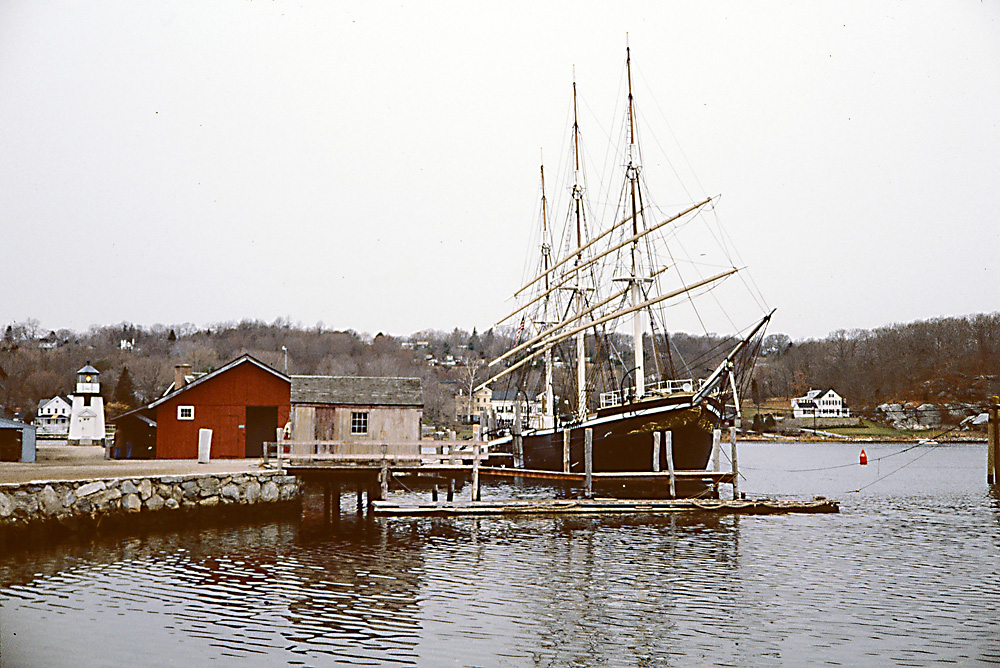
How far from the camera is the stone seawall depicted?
82.1 ft

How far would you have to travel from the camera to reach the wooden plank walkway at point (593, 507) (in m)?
30.7

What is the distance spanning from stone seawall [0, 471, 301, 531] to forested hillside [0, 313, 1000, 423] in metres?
56.4

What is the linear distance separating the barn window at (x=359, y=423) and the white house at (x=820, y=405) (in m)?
144

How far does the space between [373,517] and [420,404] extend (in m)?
4.86

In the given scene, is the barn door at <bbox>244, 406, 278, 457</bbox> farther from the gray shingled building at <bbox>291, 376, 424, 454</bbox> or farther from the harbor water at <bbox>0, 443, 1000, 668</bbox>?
the harbor water at <bbox>0, 443, 1000, 668</bbox>

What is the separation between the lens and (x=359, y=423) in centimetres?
3481

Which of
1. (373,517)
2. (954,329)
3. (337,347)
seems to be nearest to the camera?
(373,517)

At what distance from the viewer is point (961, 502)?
4403 cm

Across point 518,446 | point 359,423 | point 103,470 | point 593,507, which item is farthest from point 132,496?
point 518,446

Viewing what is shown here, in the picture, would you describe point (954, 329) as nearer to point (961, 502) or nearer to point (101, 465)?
point (961, 502)

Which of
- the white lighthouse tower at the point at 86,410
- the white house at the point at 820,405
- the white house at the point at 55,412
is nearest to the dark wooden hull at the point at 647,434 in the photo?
the white lighthouse tower at the point at 86,410

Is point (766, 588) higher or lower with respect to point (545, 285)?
lower

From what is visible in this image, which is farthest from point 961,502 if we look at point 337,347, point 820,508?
point 337,347

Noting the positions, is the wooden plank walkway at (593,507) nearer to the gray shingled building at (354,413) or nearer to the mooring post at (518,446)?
the gray shingled building at (354,413)
